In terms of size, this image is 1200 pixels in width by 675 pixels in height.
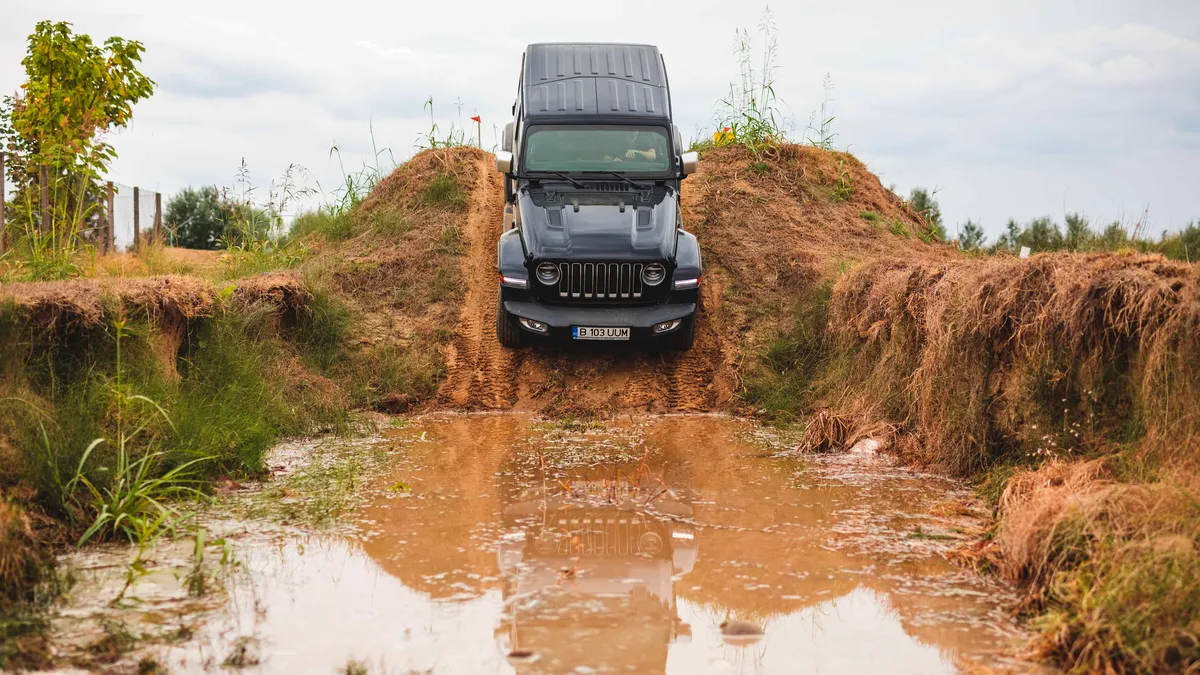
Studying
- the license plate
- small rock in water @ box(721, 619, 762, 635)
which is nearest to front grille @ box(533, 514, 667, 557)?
small rock in water @ box(721, 619, 762, 635)

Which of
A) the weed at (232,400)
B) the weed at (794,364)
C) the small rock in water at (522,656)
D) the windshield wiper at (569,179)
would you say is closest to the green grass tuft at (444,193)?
the windshield wiper at (569,179)

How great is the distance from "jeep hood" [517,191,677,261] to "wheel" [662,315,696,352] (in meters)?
0.84

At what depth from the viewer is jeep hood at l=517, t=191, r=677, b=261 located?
1094cm

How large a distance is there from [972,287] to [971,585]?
3.17 m

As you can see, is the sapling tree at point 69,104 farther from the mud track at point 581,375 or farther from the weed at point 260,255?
the mud track at point 581,375

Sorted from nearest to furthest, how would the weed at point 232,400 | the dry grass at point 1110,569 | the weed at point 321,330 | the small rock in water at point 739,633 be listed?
the dry grass at point 1110,569 → the small rock in water at point 739,633 → the weed at point 232,400 → the weed at point 321,330

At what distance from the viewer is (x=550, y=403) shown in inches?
445

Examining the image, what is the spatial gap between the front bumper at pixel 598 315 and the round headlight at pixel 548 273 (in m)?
0.30

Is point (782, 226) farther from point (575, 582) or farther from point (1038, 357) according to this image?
point (575, 582)

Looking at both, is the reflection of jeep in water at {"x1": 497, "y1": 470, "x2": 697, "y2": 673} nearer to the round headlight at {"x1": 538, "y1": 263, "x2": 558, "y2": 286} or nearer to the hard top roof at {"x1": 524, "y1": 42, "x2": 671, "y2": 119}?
the round headlight at {"x1": 538, "y1": 263, "x2": 558, "y2": 286}

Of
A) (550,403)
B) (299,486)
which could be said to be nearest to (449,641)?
(299,486)

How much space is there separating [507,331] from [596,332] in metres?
1.21

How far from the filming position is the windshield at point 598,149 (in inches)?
480

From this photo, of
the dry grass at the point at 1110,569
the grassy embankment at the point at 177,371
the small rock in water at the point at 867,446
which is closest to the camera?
the dry grass at the point at 1110,569
